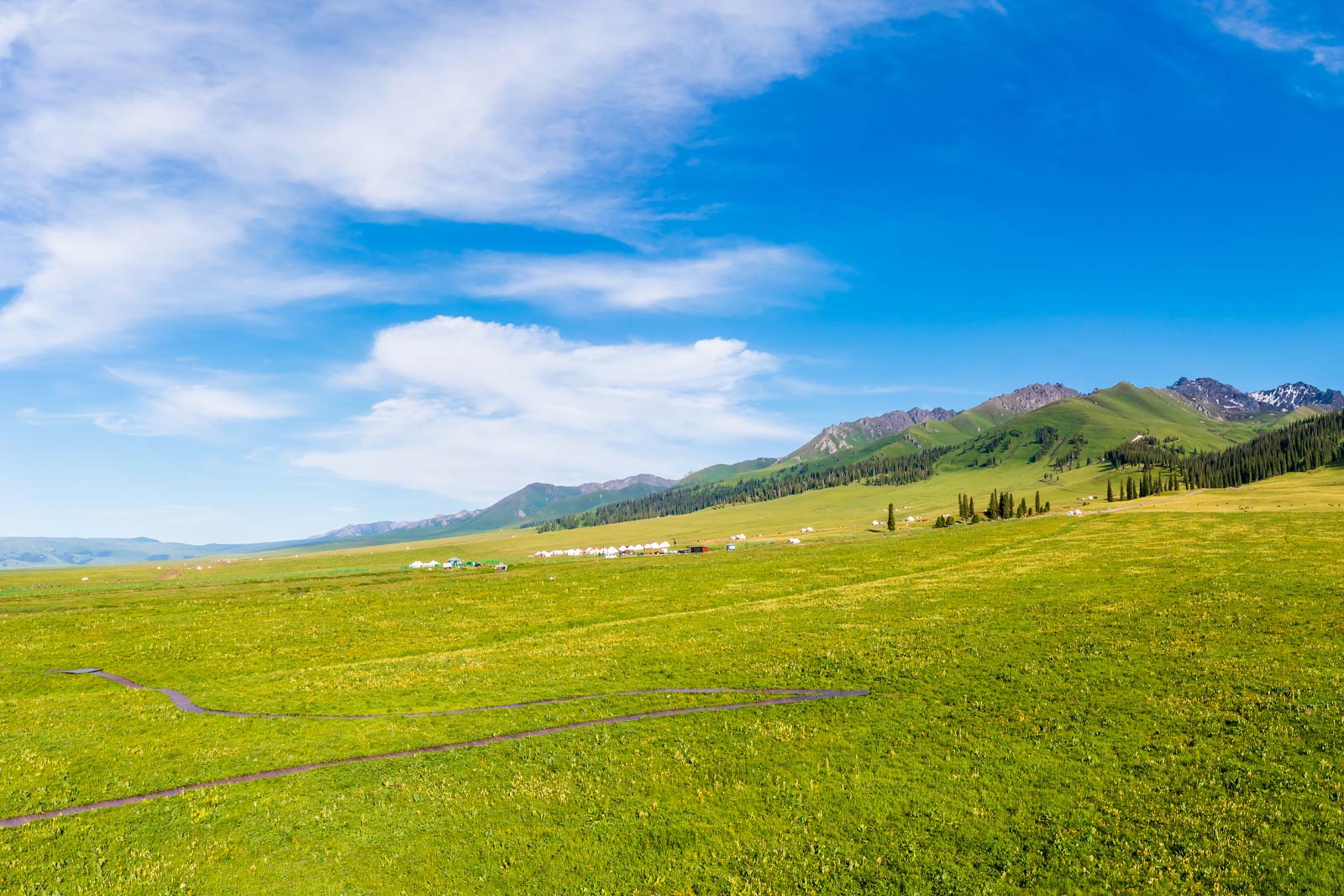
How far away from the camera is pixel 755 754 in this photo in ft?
75.7

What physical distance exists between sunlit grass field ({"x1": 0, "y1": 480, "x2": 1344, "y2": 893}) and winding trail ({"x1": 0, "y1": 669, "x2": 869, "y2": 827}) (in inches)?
24.3

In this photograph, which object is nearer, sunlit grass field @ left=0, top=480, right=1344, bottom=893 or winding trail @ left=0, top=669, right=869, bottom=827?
sunlit grass field @ left=0, top=480, right=1344, bottom=893

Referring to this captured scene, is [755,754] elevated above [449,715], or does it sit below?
above

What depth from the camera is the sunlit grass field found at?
16672 mm

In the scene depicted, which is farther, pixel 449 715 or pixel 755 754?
pixel 449 715

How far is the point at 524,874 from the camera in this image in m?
16.9

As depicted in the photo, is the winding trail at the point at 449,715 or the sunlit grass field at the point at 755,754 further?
the winding trail at the point at 449,715

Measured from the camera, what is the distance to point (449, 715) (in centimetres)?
3009

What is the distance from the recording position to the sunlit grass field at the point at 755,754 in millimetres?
16672

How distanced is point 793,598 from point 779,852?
129 feet

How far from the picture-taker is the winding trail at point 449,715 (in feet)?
71.5

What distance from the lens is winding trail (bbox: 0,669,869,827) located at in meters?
21.8

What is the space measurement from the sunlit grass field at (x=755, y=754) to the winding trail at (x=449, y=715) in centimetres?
62

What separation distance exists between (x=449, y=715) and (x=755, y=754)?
15415mm
